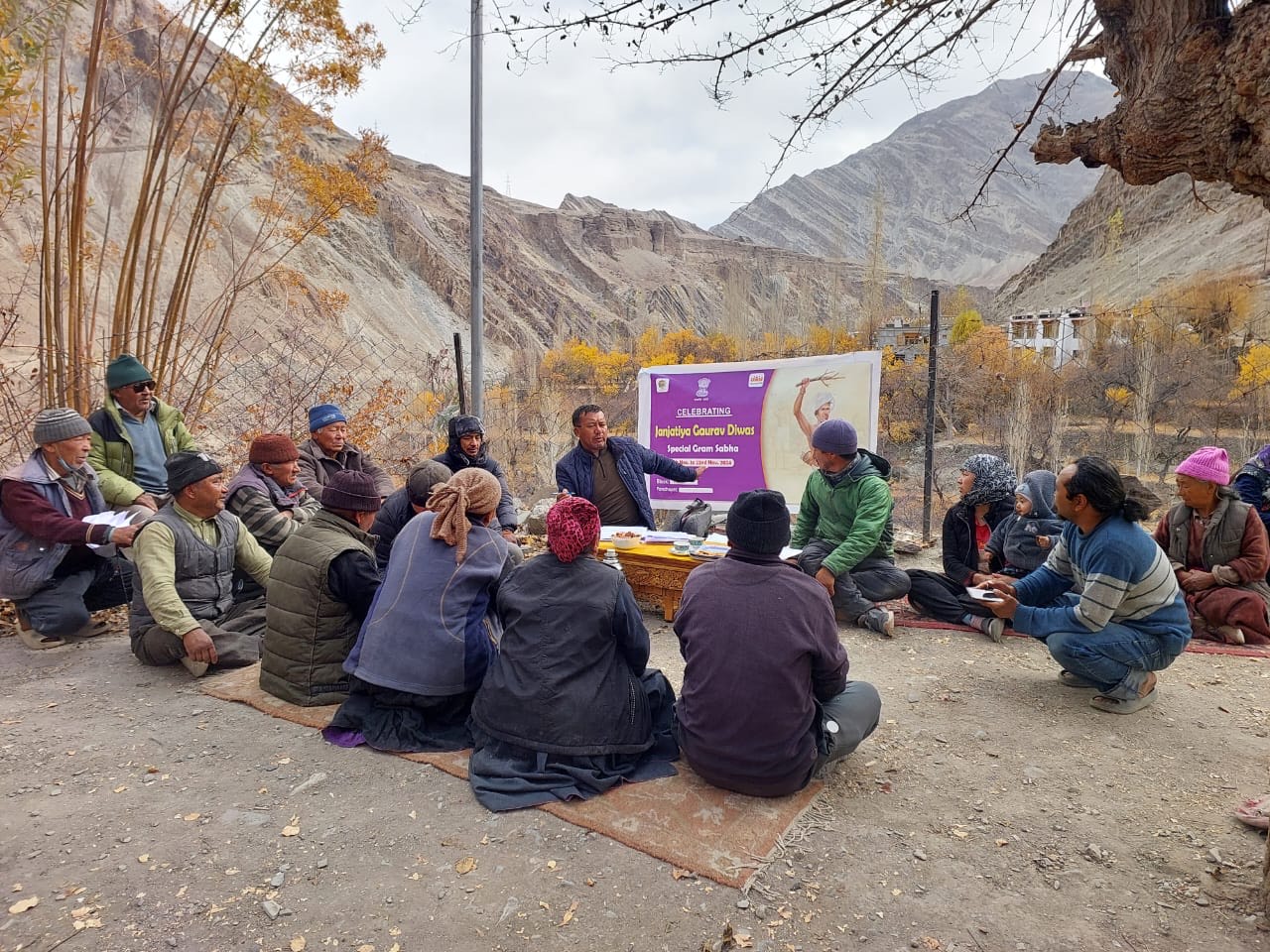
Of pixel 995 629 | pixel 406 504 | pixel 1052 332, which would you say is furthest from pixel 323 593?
pixel 1052 332

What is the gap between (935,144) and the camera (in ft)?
466

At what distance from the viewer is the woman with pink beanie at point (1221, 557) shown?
4203 millimetres

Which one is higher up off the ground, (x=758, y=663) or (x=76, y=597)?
(x=758, y=663)

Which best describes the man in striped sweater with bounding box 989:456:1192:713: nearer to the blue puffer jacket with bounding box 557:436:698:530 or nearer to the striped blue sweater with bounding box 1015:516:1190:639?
the striped blue sweater with bounding box 1015:516:1190:639

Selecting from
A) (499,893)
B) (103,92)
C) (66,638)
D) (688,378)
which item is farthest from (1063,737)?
(103,92)

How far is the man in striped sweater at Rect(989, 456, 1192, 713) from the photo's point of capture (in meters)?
3.07

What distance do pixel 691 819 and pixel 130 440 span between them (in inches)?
172

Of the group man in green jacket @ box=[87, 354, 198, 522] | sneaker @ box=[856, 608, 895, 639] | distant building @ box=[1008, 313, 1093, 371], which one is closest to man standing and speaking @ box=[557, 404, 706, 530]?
sneaker @ box=[856, 608, 895, 639]

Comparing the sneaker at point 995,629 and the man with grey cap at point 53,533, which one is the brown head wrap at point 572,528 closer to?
the man with grey cap at point 53,533

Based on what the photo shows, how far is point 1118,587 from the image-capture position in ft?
10.1

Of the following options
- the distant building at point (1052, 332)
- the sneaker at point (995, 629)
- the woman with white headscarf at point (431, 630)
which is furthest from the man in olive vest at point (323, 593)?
the distant building at point (1052, 332)

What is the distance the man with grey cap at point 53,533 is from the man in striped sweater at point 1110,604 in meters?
4.88

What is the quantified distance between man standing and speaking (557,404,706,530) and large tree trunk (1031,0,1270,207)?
3.41 meters

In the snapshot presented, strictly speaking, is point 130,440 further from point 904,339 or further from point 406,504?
point 904,339
